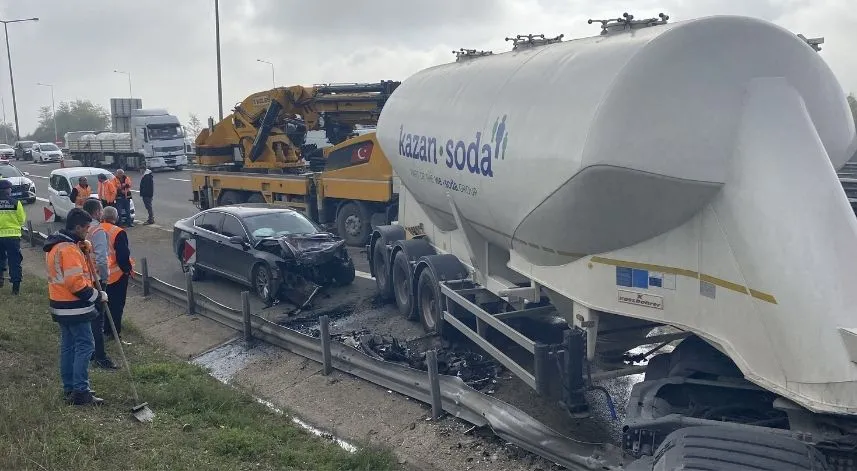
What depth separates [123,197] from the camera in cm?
2183

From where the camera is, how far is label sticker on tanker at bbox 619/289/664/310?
631cm

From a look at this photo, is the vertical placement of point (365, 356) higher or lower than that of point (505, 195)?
lower

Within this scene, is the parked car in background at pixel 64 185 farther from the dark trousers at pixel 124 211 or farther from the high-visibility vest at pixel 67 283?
the high-visibility vest at pixel 67 283

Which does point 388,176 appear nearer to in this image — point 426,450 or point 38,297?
point 38,297

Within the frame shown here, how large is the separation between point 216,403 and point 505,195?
135 inches

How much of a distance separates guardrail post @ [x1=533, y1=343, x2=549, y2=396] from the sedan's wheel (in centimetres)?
649

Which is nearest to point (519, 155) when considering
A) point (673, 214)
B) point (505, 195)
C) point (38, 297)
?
point (505, 195)

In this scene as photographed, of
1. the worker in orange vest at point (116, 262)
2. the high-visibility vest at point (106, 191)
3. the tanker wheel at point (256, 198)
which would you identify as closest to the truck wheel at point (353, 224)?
the tanker wheel at point (256, 198)

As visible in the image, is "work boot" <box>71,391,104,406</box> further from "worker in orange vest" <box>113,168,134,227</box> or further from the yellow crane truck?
"worker in orange vest" <box>113,168,134,227</box>

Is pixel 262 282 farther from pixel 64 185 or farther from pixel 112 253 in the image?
pixel 64 185

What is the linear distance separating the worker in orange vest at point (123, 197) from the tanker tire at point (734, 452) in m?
18.8

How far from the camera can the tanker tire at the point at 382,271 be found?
12.5 metres

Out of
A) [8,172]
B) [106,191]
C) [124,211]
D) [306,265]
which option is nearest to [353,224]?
[306,265]

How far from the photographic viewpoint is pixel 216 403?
805 centimetres
